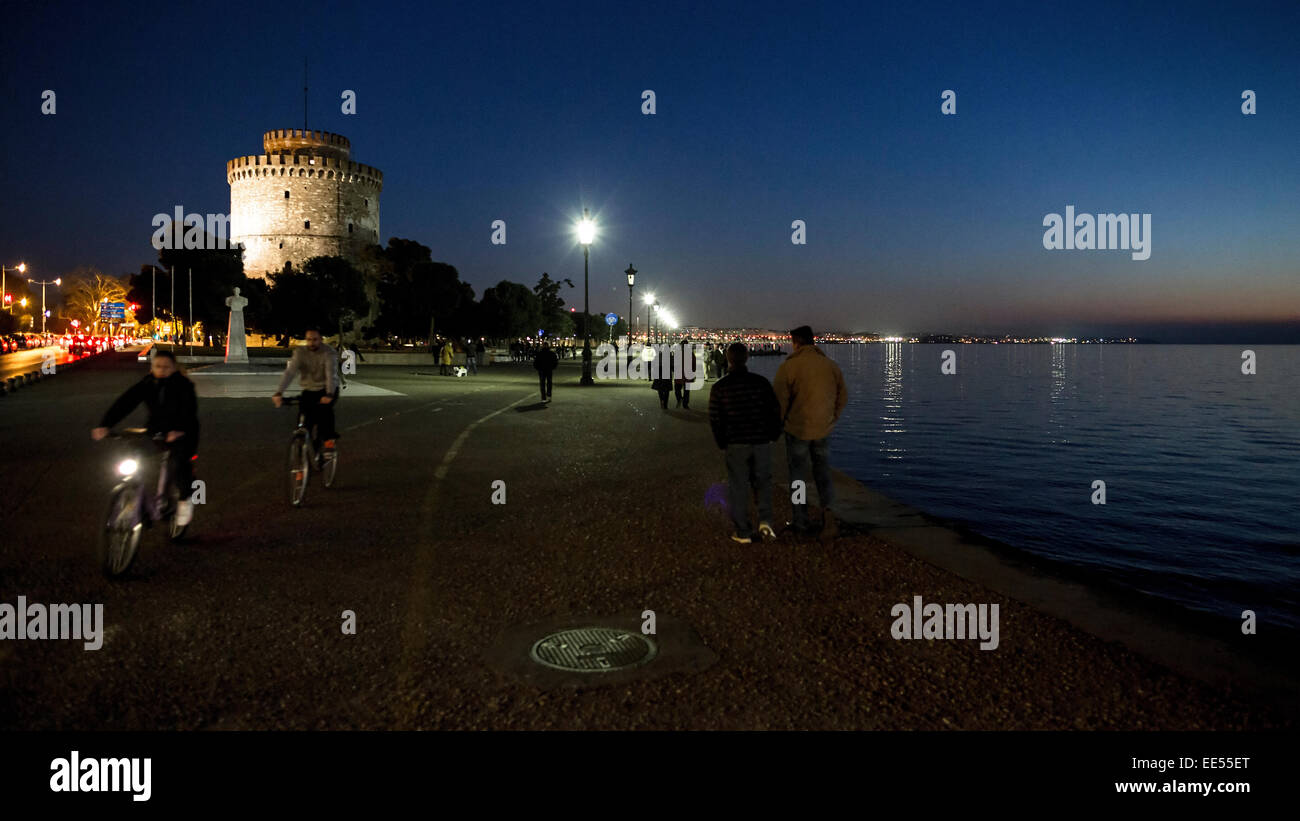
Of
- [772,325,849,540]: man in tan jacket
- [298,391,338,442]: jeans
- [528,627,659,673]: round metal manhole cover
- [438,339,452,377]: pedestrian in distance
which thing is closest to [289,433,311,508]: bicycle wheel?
[298,391,338,442]: jeans

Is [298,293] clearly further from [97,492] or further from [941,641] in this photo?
[941,641]

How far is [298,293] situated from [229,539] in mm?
71841

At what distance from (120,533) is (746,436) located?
524 centimetres

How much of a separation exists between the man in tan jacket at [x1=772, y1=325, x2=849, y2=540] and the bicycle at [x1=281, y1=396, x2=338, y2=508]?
5380 mm

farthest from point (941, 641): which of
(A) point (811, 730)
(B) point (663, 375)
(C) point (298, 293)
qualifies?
(C) point (298, 293)

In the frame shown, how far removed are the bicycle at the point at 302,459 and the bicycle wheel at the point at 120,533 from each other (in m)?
2.84

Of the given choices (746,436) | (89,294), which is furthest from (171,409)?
(89,294)

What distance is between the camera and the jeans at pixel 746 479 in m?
8.03

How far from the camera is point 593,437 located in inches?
653

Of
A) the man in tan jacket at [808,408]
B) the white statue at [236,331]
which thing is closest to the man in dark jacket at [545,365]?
the man in tan jacket at [808,408]

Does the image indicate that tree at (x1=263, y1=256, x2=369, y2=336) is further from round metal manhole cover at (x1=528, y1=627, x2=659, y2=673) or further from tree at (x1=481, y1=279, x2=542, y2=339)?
round metal manhole cover at (x1=528, y1=627, x2=659, y2=673)

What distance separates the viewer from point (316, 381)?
33.7 ft

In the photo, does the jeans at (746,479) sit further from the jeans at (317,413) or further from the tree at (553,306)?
the tree at (553,306)

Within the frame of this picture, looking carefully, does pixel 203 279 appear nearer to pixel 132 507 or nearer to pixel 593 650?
pixel 132 507
